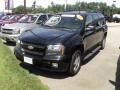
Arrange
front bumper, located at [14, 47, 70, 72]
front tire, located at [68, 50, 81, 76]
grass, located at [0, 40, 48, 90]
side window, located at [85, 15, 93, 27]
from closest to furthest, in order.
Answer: grass, located at [0, 40, 48, 90], front bumper, located at [14, 47, 70, 72], front tire, located at [68, 50, 81, 76], side window, located at [85, 15, 93, 27]

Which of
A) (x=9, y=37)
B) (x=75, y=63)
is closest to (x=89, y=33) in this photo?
(x=75, y=63)

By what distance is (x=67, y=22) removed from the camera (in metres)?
8.48

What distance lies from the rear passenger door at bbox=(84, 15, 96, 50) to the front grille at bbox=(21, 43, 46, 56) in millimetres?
1879

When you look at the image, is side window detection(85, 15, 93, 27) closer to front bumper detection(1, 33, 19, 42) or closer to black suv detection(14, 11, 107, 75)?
black suv detection(14, 11, 107, 75)

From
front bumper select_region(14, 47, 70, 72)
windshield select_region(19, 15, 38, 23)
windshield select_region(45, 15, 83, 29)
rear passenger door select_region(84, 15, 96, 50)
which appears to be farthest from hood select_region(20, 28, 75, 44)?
windshield select_region(19, 15, 38, 23)

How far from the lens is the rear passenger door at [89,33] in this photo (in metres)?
8.33

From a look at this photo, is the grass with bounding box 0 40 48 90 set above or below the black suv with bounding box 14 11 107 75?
below

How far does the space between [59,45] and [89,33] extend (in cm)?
208

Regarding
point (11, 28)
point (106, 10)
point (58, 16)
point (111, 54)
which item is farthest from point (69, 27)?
point (106, 10)

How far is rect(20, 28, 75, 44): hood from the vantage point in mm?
6945

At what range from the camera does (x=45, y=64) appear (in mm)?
6773

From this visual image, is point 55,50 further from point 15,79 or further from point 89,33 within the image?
point 89,33

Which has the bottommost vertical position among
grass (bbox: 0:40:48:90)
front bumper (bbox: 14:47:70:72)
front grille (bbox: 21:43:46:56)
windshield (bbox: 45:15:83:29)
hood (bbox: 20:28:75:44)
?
grass (bbox: 0:40:48:90)

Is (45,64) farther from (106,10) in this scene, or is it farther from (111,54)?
(106,10)
